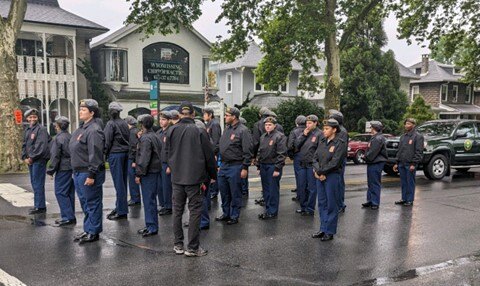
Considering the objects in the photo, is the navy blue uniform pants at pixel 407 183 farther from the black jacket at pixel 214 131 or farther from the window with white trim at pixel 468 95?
the window with white trim at pixel 468 95

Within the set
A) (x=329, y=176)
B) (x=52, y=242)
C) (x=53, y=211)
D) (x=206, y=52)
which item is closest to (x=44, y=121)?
(x=206, y=52)

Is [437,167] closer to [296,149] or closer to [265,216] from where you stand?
[296,149]

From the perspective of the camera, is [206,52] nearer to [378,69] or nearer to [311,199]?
[378,69]

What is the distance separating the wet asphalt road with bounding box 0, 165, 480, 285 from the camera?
5055 millimetres

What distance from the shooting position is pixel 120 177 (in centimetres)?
780

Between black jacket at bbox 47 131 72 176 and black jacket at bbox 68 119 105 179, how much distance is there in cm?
80

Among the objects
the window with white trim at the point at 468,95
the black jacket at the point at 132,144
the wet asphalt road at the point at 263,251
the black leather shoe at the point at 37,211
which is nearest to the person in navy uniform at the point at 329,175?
the wet asphalt road at the point at 263,251

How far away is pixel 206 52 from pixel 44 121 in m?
10.8

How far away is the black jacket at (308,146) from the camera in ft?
27.8

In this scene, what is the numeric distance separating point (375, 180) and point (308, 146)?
5.47 ft

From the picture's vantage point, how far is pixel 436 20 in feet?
75.1

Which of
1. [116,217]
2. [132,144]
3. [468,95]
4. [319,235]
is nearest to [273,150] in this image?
[319,235]

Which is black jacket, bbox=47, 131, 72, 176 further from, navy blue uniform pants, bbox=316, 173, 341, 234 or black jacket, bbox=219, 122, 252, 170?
navy blue uniform pants, bbox=316, 173, 341, 234

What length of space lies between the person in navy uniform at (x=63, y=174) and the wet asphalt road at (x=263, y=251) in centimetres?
26
